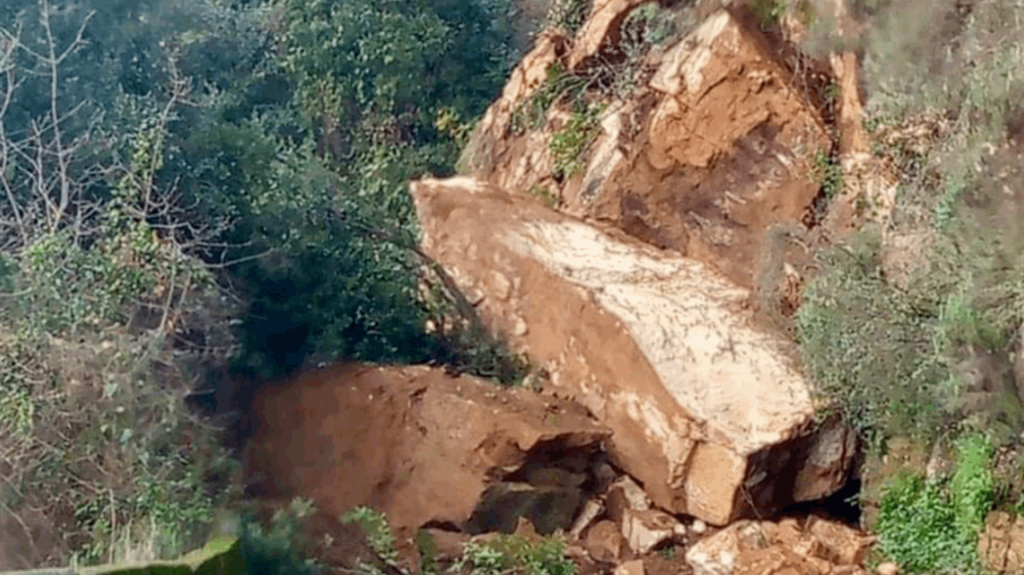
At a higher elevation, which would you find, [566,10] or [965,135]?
[566,10]

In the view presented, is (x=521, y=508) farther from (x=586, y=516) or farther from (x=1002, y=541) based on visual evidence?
(x=1002, y=541)

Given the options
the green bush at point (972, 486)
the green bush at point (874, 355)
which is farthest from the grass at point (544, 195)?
the green bush at point (972, 486)

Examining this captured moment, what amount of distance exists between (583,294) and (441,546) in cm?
235

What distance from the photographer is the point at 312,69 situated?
465 inches

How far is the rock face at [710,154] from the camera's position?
868 centimetres

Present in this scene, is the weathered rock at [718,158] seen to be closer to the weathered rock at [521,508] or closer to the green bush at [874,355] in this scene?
the green bush at [874,355]

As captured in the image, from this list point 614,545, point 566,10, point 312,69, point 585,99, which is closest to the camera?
point 614,545

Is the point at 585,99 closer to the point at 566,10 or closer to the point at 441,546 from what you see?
the point at 566,10

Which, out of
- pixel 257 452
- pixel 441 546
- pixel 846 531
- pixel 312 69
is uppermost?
pixel 312 69

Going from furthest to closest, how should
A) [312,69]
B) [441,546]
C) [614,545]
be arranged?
[312,69], [614,545], [441,546]

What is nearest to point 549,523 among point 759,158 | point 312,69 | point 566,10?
point 759,158

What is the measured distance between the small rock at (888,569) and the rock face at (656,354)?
113cm

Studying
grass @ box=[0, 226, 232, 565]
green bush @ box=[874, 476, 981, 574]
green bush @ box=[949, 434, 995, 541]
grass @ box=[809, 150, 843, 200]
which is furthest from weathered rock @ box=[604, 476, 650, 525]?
grass @ box=[809, 150, 843, 200]

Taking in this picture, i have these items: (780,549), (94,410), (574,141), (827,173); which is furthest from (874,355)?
(94,410)
